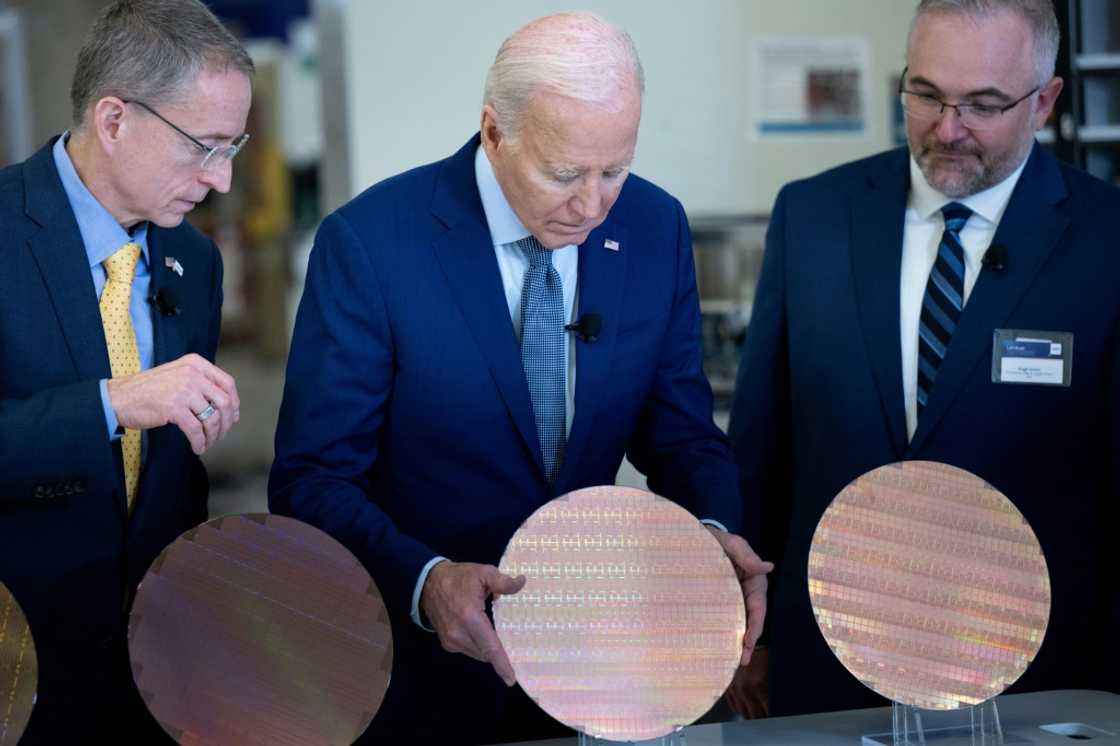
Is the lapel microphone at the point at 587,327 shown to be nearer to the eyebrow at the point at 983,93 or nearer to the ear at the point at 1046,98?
the eyebrow at the point at 983,93

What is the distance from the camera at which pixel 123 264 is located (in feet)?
6.88

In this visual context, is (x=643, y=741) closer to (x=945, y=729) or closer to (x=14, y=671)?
(x=945, y=729)

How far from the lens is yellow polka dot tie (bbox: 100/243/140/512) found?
6.79 feet

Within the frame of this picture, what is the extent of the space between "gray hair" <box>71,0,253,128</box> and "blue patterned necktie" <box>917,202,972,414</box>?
1241mm

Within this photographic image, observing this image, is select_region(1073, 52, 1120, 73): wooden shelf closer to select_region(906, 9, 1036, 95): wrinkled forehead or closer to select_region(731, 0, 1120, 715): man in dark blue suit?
select_region(731, 0, 1120, 715): man in dark blue suit

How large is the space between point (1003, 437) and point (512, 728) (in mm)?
978

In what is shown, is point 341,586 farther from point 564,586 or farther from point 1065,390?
point 1065,390

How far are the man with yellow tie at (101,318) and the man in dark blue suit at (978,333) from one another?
112cm

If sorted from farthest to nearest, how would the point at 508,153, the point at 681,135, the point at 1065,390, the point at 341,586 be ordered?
the point at 681,135 → the point at 1065,390 → the point at 508,153 → the point at 341,586

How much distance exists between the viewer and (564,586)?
160 centimetres

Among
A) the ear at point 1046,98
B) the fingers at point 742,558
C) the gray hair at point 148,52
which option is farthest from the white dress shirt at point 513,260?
the ear at point 1046,98

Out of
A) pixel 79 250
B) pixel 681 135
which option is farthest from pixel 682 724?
pixel 681 135

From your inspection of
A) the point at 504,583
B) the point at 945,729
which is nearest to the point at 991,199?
the point at 945,729

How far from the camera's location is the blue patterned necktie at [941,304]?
235cm
